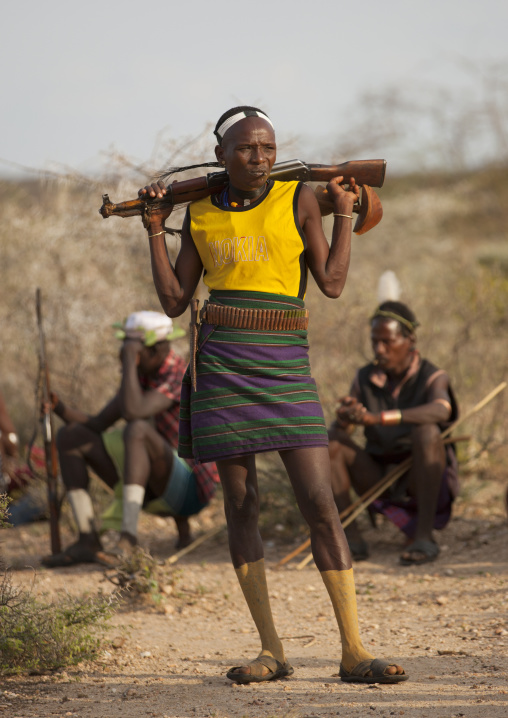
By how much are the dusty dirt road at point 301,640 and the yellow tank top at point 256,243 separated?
4.51 feet

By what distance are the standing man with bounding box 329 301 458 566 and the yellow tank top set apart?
81.7 inches

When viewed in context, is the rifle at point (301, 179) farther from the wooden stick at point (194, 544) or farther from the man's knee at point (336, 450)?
the wooden stick at point (194, 544)

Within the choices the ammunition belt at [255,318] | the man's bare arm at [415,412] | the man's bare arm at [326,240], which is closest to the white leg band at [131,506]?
the man's bare arm at [415,412]

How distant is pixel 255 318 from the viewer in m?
2.93

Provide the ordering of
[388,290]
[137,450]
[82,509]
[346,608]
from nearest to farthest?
[346,608] → [137,450] → [82,509] → [388,290]

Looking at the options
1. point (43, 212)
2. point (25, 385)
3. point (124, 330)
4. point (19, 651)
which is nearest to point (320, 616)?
point (19, 651)

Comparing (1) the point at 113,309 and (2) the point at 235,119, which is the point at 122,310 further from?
(2) the point at 235,119

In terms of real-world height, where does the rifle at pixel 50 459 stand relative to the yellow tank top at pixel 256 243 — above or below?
below

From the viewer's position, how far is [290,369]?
2980 millimetres

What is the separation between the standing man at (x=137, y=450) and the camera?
5105 millimetres

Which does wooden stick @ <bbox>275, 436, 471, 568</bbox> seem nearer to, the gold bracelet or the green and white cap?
the gold bracelet

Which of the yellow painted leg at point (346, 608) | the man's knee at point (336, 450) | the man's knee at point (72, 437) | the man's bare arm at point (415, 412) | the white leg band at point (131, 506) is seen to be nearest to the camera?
the yellow painted leg at point (346, 608)

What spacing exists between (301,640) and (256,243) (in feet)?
5.97

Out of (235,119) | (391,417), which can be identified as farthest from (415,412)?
(235,119)
